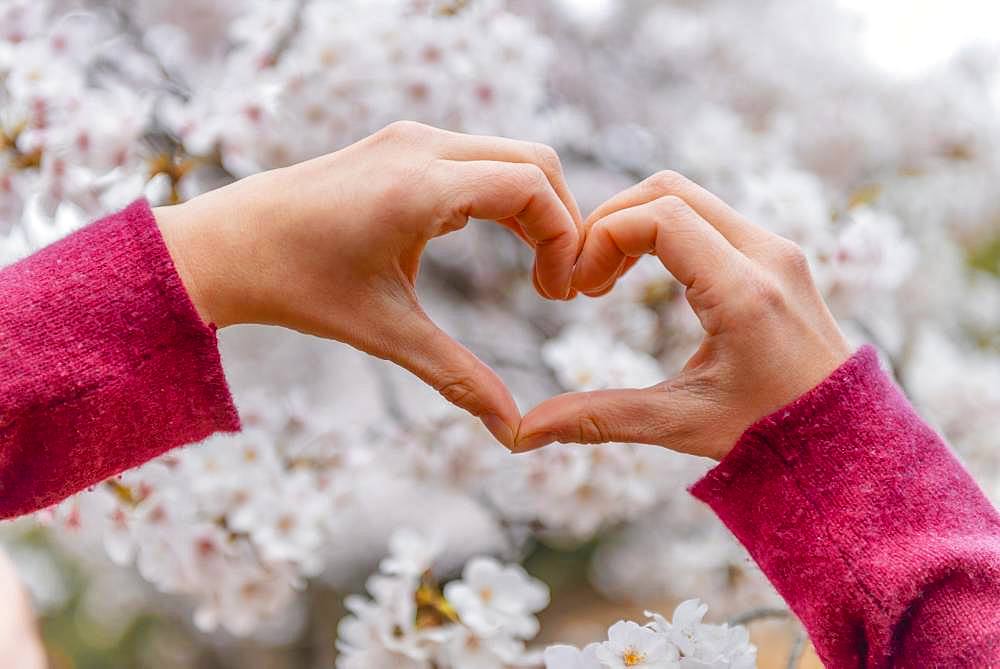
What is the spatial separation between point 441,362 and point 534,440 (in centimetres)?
8

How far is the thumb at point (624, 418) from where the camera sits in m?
0.53

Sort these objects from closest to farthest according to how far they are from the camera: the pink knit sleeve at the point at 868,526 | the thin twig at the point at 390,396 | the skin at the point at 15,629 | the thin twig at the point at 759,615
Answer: the pink knit sleeve at the point at 868,526 < the thin twig at the point at 759,615 < the skin at the point at 15,629 < the thin twig at the point at 390,396

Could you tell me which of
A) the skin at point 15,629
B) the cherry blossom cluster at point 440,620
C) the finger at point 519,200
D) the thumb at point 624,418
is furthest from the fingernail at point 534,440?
the skin at point 15,629

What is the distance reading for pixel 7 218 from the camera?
83 centimetres

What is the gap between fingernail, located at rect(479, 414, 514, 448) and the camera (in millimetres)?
549

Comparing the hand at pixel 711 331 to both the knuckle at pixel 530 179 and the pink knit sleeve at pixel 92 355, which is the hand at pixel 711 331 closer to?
the knuckle at pixel 530 179

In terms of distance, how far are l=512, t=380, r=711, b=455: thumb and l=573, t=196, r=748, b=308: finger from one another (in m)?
0.07

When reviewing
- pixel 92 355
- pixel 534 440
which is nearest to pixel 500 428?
pixel 534 440

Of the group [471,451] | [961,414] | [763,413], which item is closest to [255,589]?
[471,451]

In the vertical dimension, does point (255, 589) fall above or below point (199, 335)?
below

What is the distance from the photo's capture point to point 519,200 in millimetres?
500

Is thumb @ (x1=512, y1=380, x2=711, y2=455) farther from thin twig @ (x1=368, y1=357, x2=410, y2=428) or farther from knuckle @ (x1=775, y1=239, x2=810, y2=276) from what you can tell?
thin twig @ (x1=368, y1=357, x2=410, y2=428)

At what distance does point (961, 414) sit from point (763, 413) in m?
0.95

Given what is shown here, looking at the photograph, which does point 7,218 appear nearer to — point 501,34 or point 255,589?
point 255,589
